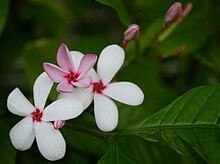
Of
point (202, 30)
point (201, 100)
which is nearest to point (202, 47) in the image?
point (202, 30)

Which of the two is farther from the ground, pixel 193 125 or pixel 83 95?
pixel 83 95

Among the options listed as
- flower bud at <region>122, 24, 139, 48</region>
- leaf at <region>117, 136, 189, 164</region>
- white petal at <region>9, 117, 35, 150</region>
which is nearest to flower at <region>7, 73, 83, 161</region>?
white petal at <region>9, 117, 35, 150</region>

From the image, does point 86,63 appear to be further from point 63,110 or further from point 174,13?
point 174,13

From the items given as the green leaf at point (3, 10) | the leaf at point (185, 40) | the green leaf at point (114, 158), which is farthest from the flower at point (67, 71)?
the leaf at point (185, 40)

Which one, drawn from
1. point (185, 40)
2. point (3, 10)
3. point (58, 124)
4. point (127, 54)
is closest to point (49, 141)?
point (58, 124)

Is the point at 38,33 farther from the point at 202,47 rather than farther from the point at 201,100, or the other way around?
the point at 201,100
